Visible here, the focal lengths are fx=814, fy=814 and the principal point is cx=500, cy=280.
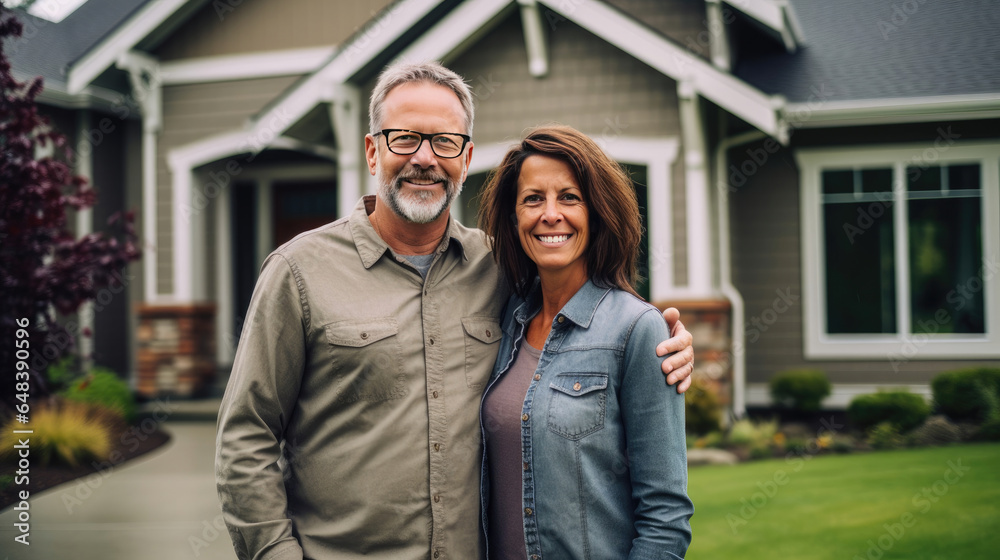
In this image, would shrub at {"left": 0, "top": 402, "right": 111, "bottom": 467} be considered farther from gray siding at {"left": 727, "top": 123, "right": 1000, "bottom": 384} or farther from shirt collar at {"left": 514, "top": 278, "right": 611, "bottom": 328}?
gray siding at {"left": 727, "top": 123, "right": 1000, "bottom": 384}

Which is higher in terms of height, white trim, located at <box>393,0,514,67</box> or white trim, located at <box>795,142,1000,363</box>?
white trim, located at <box>393,0,514,67</box>

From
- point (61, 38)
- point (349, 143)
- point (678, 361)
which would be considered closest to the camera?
point (678, 361)

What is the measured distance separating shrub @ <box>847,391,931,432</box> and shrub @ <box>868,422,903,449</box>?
166 millimetres

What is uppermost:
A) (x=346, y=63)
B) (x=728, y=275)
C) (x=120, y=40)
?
(x=120, y=40)

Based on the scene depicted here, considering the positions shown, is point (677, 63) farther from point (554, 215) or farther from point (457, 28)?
point (554, 215)

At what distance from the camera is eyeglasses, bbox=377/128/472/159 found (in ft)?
7.98

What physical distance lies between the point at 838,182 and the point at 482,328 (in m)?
8.06

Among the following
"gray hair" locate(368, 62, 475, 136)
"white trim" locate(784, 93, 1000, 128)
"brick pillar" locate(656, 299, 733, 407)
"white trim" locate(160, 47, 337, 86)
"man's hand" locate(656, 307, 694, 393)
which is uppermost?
"white trim" locate(160, 47, 337, 86)

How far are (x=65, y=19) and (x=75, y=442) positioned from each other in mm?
9177

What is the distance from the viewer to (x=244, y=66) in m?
10.5

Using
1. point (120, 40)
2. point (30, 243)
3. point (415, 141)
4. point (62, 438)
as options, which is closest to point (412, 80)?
point (415, 141)

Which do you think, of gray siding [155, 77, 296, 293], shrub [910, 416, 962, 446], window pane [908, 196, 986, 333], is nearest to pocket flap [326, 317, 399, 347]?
shrub [910, 416, 962, 446]

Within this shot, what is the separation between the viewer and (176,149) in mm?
10453

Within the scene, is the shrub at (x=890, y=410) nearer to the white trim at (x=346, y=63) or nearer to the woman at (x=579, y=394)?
the white trim at (x=346, y=63)
